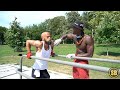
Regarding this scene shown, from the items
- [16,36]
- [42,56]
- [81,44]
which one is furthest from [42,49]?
A: [16,36]

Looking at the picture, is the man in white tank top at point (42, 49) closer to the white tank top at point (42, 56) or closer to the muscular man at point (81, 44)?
the white tank top at point (42, 56)

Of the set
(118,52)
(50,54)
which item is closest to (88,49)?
(50,54)

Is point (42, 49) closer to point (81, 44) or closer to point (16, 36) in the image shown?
point (81, 44)

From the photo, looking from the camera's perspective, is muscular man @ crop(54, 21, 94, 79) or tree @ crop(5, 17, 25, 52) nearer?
muscular man @ crop(54, 21, 94, 79)

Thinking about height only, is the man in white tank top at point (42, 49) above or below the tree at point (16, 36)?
below

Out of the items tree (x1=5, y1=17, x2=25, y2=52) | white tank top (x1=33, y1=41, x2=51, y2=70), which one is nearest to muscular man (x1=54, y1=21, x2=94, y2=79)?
white tank top (x1=33, y1=41, x2=51, y2=70)

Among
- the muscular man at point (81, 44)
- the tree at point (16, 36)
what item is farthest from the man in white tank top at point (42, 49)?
the tree at point (16, 36)

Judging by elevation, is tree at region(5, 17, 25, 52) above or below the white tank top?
above

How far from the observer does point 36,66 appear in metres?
3.65

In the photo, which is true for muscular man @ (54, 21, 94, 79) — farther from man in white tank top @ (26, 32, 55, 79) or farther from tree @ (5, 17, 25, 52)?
tree @ (5, 17, 25, 52)
